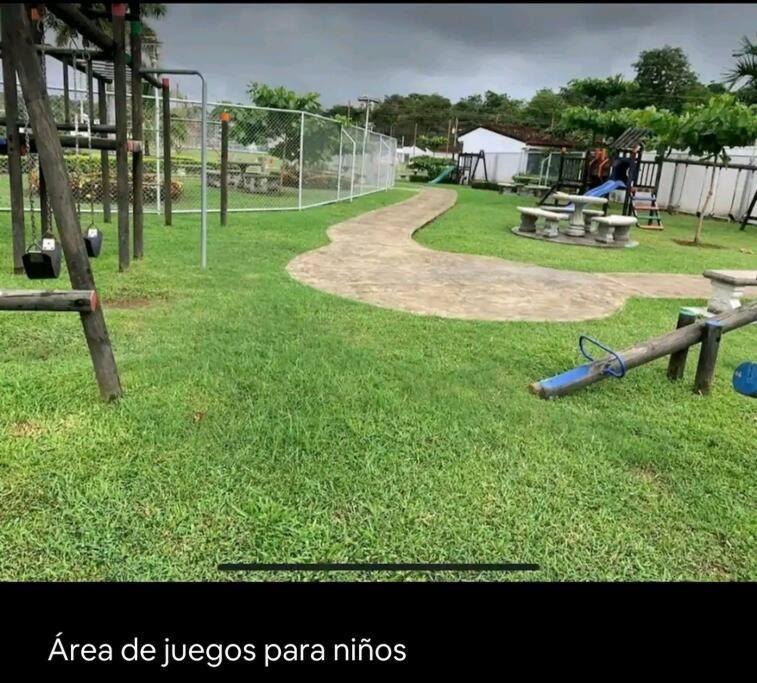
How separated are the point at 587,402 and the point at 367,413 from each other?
4.08 ft

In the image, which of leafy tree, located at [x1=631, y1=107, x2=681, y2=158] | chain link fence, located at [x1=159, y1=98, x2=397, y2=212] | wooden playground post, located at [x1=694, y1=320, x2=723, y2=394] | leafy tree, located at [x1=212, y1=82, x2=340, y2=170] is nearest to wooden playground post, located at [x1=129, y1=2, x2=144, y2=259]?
wooden playground post, located at [x1=694, y1=320, x2=723, y2=394]

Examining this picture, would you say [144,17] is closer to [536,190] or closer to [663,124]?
[663,124]

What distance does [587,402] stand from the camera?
3342mm

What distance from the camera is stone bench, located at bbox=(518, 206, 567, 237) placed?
11.0 metres

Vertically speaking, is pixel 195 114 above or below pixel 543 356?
above

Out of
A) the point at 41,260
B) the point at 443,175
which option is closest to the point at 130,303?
the point at 41,260

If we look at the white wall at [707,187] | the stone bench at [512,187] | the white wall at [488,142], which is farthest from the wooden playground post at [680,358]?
the white wall at [488,142]

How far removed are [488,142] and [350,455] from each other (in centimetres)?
4501

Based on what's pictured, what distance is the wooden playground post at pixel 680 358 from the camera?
369 cm

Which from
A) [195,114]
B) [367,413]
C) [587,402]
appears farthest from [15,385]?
[195,114]

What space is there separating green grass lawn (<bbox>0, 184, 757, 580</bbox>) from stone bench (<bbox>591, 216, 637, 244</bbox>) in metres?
6.86

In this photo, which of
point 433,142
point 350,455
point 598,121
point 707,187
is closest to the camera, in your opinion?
point 350,455

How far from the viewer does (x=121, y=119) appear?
5504mm
